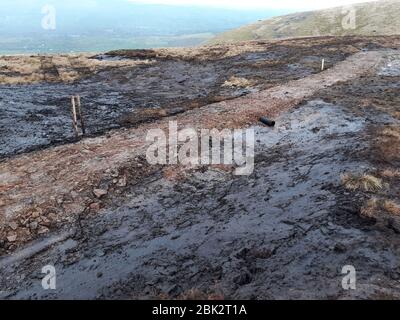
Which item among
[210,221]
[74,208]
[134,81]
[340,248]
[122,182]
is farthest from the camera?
[134,81]

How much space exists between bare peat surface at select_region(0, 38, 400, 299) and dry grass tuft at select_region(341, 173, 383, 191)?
209 millimetres

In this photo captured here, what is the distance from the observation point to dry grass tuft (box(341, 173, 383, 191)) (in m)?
13.5

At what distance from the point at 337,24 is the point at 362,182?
13227 cm

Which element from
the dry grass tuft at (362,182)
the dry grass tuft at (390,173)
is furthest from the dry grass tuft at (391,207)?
the dry grass tuft at (390,173)

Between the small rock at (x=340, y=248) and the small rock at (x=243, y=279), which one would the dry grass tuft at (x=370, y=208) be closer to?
the small rock at (x=340, y=248)

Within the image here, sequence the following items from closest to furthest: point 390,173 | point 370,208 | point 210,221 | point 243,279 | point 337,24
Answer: point 243,279 < point 370,208 < point 210,221 < point 390,173 < point 337,24

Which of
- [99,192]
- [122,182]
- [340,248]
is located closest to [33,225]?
[99,192]

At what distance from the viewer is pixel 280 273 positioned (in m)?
9.83

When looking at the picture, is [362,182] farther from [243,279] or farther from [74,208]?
[74,208]

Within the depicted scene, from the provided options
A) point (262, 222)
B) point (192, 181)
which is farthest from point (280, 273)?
point (192, 181)

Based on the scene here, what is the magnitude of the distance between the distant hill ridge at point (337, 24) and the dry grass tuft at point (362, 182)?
309 ft

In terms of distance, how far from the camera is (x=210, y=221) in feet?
43.1

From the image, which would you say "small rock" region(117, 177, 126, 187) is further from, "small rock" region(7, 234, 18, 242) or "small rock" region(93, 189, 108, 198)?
"small rock" region(7, 234, 18, 242)

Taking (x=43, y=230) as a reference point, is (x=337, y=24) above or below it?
above
